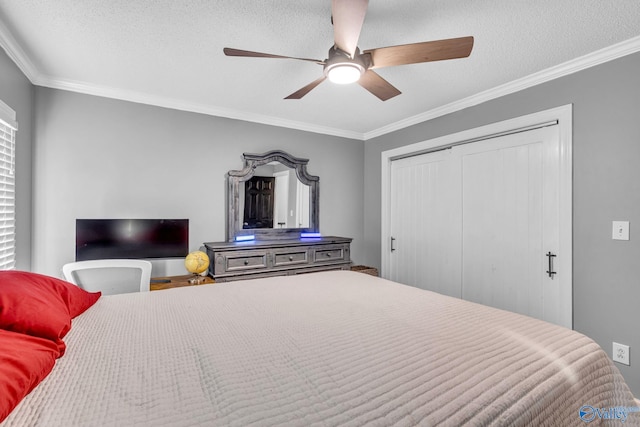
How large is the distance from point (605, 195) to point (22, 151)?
440 cm

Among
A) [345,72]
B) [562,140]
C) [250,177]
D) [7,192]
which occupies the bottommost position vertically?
[7,192]

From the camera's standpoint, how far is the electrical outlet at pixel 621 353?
2084 millimetres

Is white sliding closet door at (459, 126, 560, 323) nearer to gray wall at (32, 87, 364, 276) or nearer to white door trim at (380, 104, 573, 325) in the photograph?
white door trim at (380, 104, 573, 325)

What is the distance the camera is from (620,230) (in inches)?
82.7

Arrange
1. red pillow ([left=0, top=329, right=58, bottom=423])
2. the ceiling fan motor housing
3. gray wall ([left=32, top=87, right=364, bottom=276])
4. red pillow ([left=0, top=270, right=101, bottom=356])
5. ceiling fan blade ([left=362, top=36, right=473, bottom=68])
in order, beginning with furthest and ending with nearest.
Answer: gray wall ([left=32, top=87, right=364, bottom=276]) → the ceiling fan motor housing → ceiling fan blade ([left=362, top=36, right=473, bottom=68]) → red pillow ([left=0, top=270, right=101, bottom=356]) → red pillow ([left=0, top=329, right=58, bottom=423])

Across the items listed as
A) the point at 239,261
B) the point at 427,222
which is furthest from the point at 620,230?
the point at 239,261

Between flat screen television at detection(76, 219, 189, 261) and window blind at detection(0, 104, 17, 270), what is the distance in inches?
18.6

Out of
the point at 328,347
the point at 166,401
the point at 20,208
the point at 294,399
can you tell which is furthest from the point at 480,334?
the point at 20,208

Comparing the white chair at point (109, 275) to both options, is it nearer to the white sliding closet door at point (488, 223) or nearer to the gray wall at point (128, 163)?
the gray wall at point (128, 163)

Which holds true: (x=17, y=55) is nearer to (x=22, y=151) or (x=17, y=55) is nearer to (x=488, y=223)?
(x=22, y=151)

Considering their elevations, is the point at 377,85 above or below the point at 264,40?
below

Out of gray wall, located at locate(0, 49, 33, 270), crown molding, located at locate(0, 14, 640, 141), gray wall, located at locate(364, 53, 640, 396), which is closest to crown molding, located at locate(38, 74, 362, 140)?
crown molding, located at locate(0, 14, 640, 141)

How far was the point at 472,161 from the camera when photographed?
3072 mm

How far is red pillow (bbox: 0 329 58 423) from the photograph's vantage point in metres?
0.68
